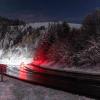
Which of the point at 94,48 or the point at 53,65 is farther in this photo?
the point at 53,65

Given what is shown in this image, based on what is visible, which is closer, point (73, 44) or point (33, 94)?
point (33, 94)

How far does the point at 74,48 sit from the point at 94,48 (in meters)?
4.74

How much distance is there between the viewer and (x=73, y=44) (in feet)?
134

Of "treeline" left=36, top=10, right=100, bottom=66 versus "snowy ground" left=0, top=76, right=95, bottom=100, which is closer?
"snowy ground" left=0, top=76, right=95, bottom=100

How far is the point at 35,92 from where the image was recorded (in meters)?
14.6

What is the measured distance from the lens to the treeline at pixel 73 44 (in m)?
35.3

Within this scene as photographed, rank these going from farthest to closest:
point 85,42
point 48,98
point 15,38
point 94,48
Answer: point 15,38
point 85,42
point 94,48
point 48,98

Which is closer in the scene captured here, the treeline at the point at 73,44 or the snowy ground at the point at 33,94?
the snowy ground at the point at 33,94

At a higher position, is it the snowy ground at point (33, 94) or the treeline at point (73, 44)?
the treeline at point (73, 44)

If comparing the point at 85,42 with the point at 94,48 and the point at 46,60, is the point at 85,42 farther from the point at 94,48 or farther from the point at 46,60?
the point at 46,60

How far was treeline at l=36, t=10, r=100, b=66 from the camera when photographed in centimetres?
3528

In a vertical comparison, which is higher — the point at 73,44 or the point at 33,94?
the point at 73,44

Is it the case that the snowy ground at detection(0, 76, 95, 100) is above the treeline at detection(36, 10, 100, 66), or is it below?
below

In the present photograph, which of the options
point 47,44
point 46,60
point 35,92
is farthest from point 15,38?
point 35,92
